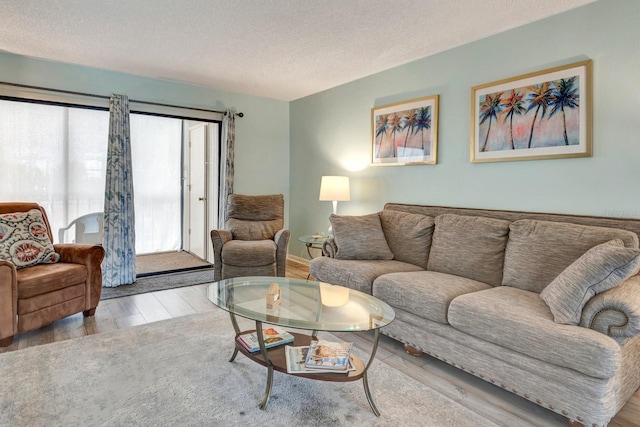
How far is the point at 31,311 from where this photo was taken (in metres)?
2.66

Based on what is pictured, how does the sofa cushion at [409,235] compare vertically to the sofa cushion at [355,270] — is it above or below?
above

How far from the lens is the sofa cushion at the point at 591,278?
1762 millimetres

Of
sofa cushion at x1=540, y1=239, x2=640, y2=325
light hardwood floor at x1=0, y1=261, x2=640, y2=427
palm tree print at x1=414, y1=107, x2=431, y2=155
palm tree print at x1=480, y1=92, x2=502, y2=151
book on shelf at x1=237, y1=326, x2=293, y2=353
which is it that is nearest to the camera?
sofa cushion at x1=540, y1=239, x2=640, y2=325

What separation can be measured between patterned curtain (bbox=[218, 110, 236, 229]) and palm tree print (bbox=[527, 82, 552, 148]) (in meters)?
3.40

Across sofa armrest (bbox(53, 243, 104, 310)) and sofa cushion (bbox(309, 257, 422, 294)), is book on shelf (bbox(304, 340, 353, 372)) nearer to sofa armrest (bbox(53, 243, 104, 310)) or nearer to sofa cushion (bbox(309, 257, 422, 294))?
sofa cushion (bbox(309, 257, 422, 294))

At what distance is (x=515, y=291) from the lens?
239 centimetres

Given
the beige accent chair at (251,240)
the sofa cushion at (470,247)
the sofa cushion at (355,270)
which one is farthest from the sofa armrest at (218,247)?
the sofa cushion at (470,247)

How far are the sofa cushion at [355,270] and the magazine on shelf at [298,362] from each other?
972 mm

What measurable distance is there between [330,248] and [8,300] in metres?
2.40

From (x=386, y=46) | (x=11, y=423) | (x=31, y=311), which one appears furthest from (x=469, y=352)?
(x=31, y=311)

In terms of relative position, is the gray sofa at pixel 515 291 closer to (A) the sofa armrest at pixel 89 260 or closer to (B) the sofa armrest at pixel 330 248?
(B) the sofa armrest at pixel 330 248

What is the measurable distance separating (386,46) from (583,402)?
2.90 meters

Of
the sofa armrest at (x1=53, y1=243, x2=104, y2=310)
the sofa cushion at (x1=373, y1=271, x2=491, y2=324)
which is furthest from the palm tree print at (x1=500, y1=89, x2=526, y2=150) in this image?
the sofa armrest at (x1=53, y1=243, x2=104, y2=310)

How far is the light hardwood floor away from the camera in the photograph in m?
1.89
